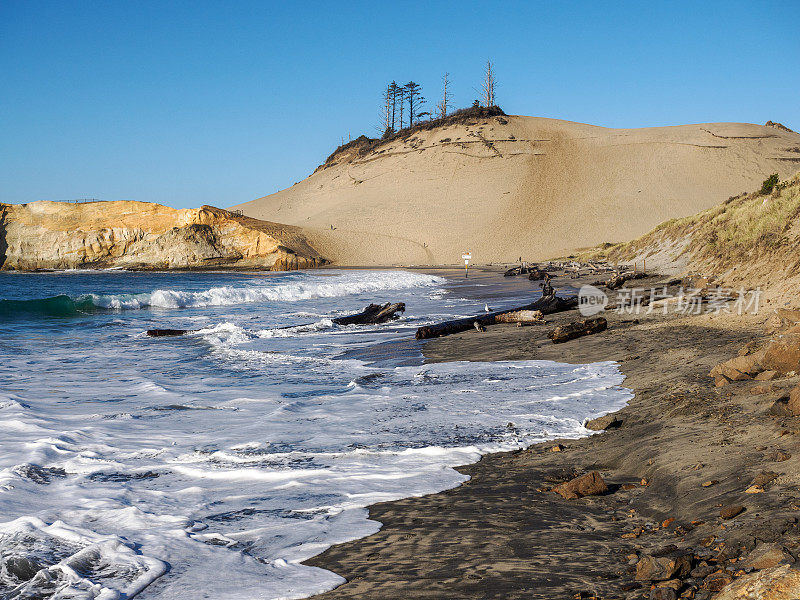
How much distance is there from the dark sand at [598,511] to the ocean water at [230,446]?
0.31 metres

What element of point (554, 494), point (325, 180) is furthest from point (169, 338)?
point (325, 180)

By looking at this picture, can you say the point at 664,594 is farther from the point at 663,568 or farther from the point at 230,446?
the point at 230,446

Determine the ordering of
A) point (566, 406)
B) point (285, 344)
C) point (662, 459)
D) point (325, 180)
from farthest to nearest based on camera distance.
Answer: point (325, 180) < point (285, 344) < point (566, 406) < point (662, 459)

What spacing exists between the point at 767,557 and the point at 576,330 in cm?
819

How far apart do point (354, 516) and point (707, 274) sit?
45.7 feet

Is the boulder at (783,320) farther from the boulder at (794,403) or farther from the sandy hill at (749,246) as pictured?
the boulder at (794,403)

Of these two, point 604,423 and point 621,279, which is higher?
point 621,279

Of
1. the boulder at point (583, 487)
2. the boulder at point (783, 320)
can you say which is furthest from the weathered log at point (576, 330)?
the boulder at point (583, 487)

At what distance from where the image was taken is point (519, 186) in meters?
77.5

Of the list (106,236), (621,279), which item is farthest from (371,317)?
(106,236)

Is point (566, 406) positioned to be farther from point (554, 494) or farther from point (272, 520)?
point (272, 520)

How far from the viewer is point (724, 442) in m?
4.42

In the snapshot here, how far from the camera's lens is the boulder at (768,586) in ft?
6.88

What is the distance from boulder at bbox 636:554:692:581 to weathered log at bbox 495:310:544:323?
1044cm
